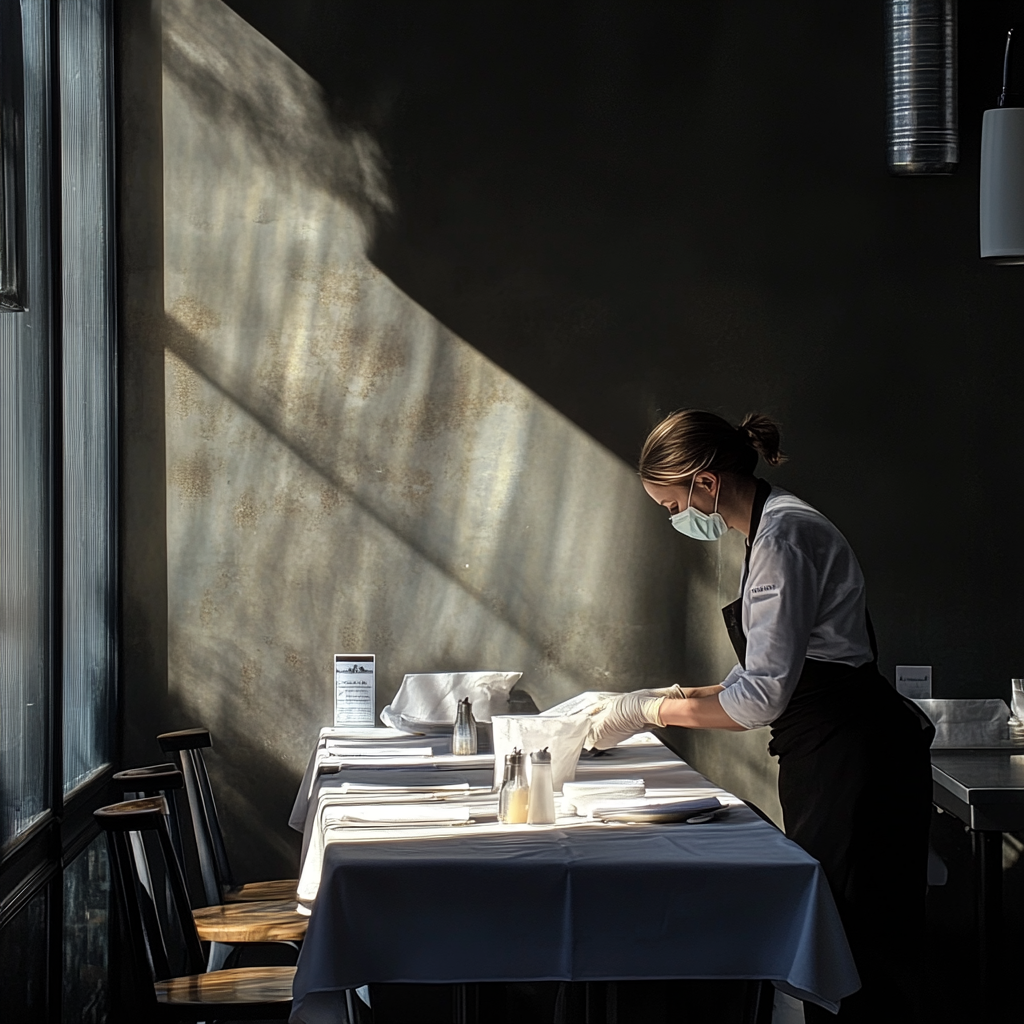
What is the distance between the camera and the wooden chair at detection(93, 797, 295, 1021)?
2404mm

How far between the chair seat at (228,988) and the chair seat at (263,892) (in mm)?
679

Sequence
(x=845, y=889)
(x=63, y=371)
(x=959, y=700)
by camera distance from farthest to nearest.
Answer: (x=959, y=700) < (x=63, y=371) < (x=845, y=889)

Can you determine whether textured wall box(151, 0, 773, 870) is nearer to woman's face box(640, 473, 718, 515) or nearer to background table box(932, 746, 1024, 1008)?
background table box(932, 746, 1024, 1008)

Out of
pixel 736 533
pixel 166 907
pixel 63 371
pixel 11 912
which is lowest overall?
pixel 166 907

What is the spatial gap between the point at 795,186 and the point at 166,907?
294 cm

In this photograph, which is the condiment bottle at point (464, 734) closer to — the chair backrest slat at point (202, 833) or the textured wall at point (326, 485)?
the textured wall at point (326, 485)

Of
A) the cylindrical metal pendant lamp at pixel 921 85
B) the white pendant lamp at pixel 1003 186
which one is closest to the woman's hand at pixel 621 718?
the white pendant lamp at pixel 1003 186

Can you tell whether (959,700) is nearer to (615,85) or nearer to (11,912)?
(615,85)

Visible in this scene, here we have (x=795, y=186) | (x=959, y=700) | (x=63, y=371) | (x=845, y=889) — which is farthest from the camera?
(x=795, y=186)

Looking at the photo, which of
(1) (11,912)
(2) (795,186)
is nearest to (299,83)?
(2) (795,186)

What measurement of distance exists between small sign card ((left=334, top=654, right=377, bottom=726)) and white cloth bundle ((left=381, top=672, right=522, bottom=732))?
0.20ft

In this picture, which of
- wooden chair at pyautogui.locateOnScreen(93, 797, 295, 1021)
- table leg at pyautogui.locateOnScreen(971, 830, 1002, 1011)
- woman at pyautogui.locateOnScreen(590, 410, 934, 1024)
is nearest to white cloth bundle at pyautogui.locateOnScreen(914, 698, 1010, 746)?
table leg at pyautogui.locateOnScreen(971, 830, 1002, 1011)

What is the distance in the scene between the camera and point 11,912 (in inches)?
101

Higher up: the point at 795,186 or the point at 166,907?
the point at 795,186
